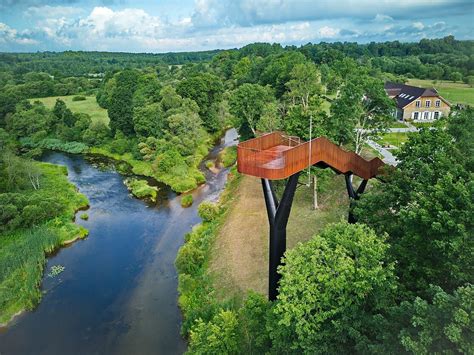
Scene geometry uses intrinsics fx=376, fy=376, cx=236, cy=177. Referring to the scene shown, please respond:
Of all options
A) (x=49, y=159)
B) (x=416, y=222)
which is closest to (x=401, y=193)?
(x=416, y=222)

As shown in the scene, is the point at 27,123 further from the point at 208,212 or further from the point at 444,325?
the point at 444,325

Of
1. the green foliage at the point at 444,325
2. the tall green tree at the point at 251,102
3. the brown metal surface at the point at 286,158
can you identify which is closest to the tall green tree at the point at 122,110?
the tall green tree at the point at 251,102

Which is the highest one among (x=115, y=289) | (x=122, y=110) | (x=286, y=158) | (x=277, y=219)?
(x=286, y=158)

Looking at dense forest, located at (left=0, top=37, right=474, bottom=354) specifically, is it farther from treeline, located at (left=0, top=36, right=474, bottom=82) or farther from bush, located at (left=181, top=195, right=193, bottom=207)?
treeline, located at (left=0, top=36, right=474, bottom=82)

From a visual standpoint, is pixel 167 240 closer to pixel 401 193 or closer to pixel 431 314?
pixel 401 193

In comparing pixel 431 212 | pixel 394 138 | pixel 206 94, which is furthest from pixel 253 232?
pixel 206 94

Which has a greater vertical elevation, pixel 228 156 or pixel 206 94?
pixel 206 94

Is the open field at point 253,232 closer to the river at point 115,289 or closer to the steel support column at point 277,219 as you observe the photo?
the river at point 115,289
